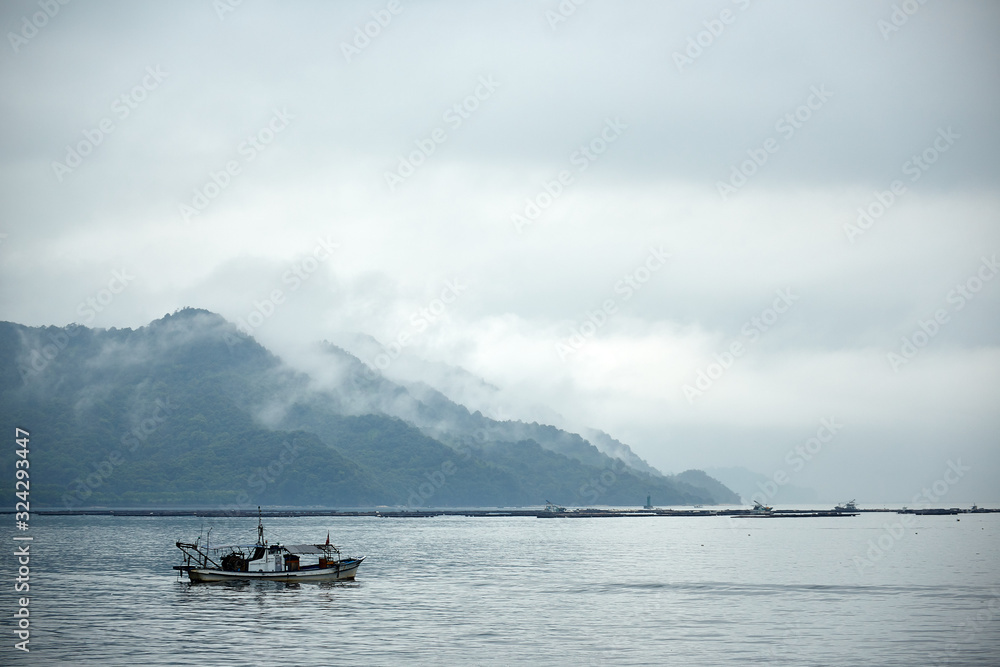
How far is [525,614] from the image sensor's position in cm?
8606

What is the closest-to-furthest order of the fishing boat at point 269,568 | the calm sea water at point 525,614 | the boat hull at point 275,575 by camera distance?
the calm sea water at point 525,614 → the boat hull at point 275,575 → the fishing boat at point 269,568

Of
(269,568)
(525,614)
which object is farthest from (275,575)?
(525,614)

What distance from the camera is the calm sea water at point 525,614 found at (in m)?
66.8

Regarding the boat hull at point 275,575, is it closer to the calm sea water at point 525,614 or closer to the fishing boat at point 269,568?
the fishing boat at point 269,568

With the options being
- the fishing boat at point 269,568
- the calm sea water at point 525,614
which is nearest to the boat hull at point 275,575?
the fishing boat at point 269,568

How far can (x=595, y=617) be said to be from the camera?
84625 mm

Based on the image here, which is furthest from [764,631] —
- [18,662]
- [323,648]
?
[18,662]

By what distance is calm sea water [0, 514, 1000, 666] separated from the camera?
66.8 meters

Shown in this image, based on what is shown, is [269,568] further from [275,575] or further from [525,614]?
[525,614]

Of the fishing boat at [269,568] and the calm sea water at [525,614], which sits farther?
the fishing boat at [269,568]

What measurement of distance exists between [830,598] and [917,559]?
61.5m

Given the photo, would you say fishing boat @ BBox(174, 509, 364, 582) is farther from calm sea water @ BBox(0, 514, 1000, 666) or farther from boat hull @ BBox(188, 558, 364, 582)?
calm sea water @ BBox(0, 514, 1000, 666)

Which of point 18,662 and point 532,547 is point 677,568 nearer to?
point 532,547

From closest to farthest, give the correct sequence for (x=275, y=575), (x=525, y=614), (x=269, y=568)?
1. (x=525, y=614)
2. (x=275, y=575)
3. (x=269, y=568)
